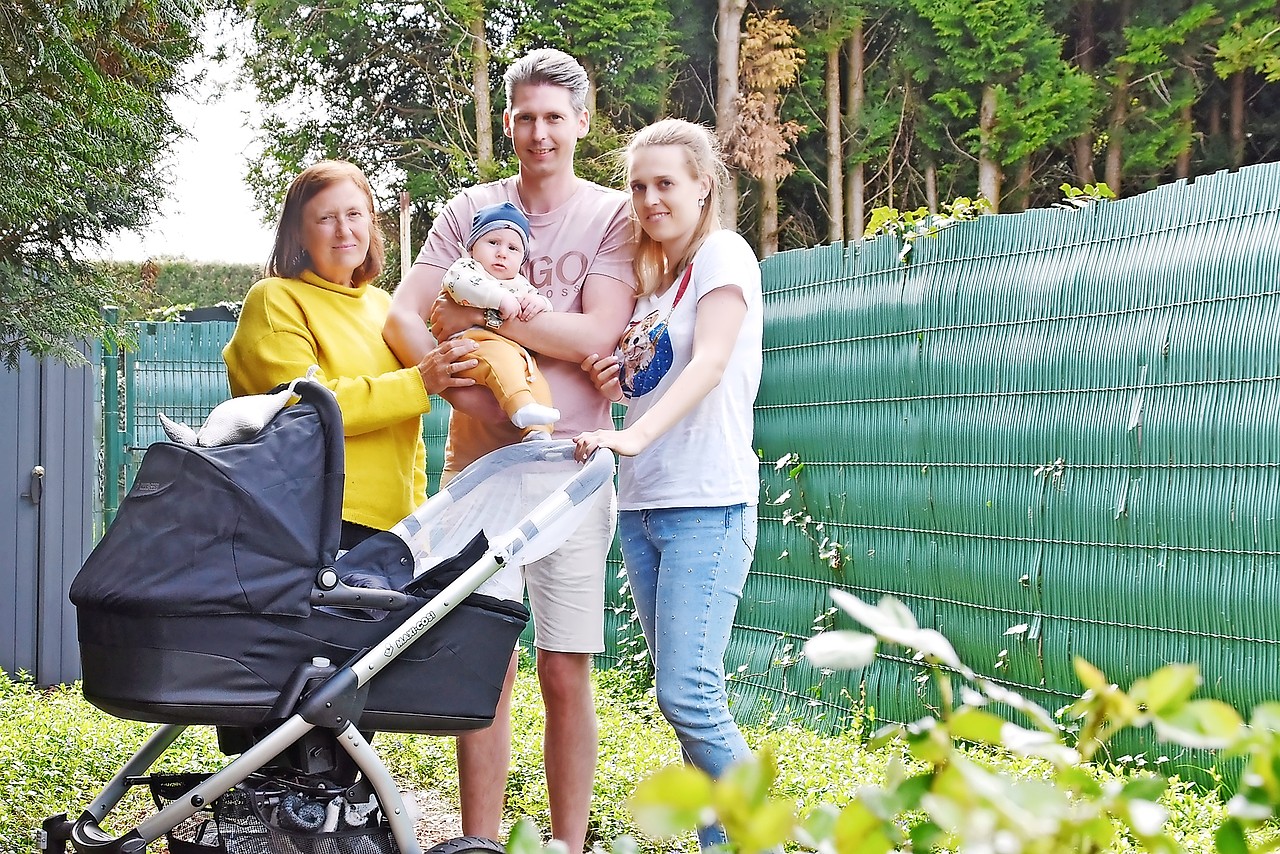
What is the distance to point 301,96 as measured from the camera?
1745 centimetres

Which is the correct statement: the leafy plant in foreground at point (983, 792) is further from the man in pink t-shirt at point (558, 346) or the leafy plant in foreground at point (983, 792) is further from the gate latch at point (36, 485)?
the gate latch at point (36, 485)

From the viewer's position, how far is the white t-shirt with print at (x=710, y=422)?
2.36 m

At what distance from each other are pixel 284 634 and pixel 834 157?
15.1 metres

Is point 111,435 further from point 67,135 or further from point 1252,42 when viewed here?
point 1252,42

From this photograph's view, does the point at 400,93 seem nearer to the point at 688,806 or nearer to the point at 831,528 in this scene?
the point at 831,528

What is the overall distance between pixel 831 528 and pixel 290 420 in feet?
8.05

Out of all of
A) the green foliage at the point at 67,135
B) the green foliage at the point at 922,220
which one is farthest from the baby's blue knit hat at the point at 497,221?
the green foliage at the point at 922,220

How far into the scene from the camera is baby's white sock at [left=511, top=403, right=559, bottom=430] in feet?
7.55

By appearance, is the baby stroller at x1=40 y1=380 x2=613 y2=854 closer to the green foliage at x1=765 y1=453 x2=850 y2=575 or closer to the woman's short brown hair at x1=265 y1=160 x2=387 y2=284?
the woman's short brown hair at x1=265 y1=160 x2=387 y2=284

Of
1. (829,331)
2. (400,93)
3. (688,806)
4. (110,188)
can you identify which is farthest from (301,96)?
(688,806)

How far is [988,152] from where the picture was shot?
14.7 meters

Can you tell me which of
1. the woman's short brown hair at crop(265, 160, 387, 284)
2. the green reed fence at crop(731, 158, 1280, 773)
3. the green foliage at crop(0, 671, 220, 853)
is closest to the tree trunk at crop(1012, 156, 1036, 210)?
the green reed fence at crop(731, 158, 1280, 773)

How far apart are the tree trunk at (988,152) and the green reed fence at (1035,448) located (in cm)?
1133

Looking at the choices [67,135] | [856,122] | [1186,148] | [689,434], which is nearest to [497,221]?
[689,434]
